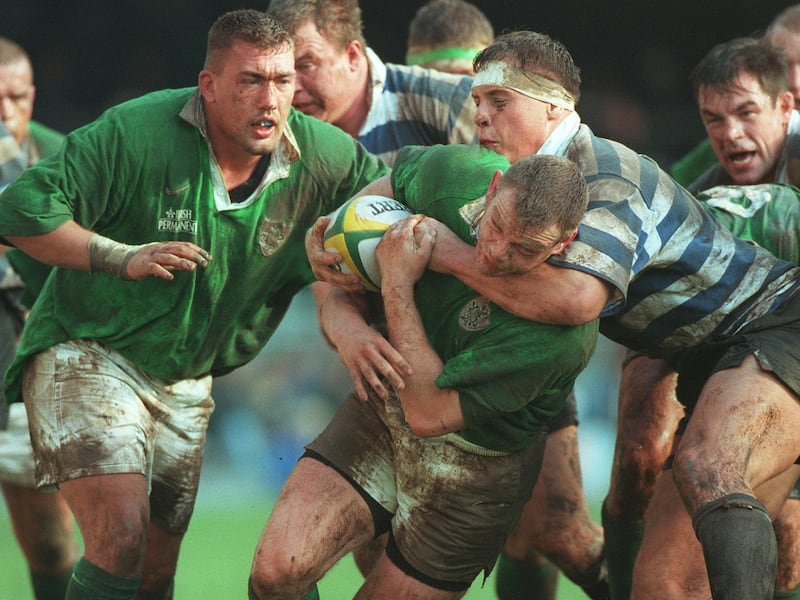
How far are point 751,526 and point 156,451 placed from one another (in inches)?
82.3

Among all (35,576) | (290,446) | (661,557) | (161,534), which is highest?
(661,557)

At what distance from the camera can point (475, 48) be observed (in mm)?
6777

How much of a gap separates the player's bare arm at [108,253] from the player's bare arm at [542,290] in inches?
32.8

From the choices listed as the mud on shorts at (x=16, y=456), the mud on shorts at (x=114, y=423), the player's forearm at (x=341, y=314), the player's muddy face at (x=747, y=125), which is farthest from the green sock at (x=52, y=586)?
the player's muddy face at (x=747, y=125)

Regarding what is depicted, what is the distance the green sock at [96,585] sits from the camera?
435 cm

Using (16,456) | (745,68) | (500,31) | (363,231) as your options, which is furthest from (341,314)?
(500,31)

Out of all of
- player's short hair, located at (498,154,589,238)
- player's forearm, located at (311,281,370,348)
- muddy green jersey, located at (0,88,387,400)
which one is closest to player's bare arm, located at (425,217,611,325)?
player's short hair, located at (498,154,589,238)

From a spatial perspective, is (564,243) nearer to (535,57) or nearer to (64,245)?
(535,57)

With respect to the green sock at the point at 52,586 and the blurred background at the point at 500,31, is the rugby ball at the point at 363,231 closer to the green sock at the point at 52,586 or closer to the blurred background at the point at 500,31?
the green sock at the point at 52,586

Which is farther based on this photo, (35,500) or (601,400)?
(601,400)

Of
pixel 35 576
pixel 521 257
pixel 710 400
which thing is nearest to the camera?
pixel 521 257

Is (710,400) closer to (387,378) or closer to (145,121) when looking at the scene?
(387,378)

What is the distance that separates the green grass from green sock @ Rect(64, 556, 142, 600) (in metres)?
2.26

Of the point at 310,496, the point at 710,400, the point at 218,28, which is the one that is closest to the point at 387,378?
the point at 310,496
